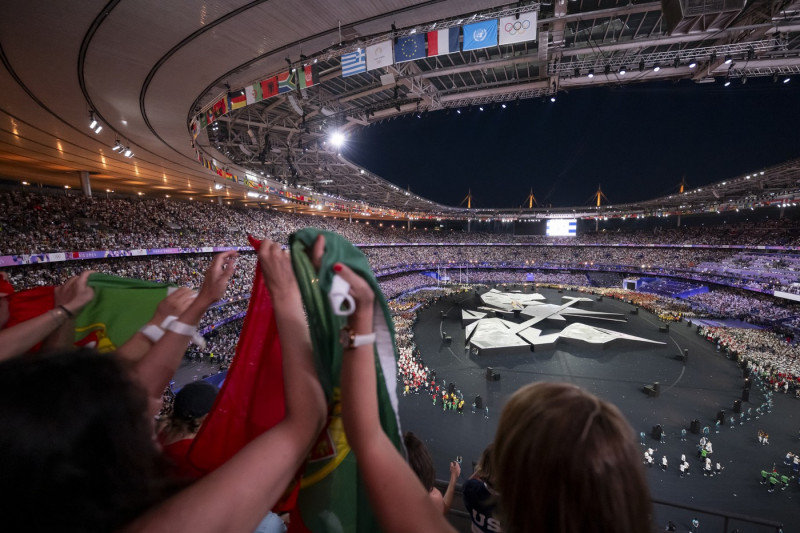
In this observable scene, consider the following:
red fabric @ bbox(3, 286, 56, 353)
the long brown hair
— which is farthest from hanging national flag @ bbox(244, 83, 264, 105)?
the long brown hair

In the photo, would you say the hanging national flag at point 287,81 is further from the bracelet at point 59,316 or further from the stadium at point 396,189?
the bracelet at point 59,316

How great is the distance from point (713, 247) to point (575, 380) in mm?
39452

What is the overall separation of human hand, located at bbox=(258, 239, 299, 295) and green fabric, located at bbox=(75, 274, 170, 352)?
1.89 metres

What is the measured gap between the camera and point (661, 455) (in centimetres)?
1119

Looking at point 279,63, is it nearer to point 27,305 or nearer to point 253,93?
point 253,93

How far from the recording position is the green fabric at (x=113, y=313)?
2.55 m

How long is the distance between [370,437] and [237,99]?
10515 millimetres

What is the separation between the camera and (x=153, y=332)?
→ 1.81 metres

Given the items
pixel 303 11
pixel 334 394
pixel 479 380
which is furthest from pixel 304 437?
pixel 479 380

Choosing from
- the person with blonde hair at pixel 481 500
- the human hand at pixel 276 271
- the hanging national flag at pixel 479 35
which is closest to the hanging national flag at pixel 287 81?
the hanging national flag at pixel 479 35

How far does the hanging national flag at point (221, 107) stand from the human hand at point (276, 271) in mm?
9925

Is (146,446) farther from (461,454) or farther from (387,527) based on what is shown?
(461,454)

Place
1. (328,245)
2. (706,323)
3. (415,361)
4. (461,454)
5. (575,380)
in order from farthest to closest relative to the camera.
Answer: (706,323) → (415,361) → (575,380) → (461,454) → (328,245)

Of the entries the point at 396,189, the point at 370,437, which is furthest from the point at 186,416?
the point at 396,189
